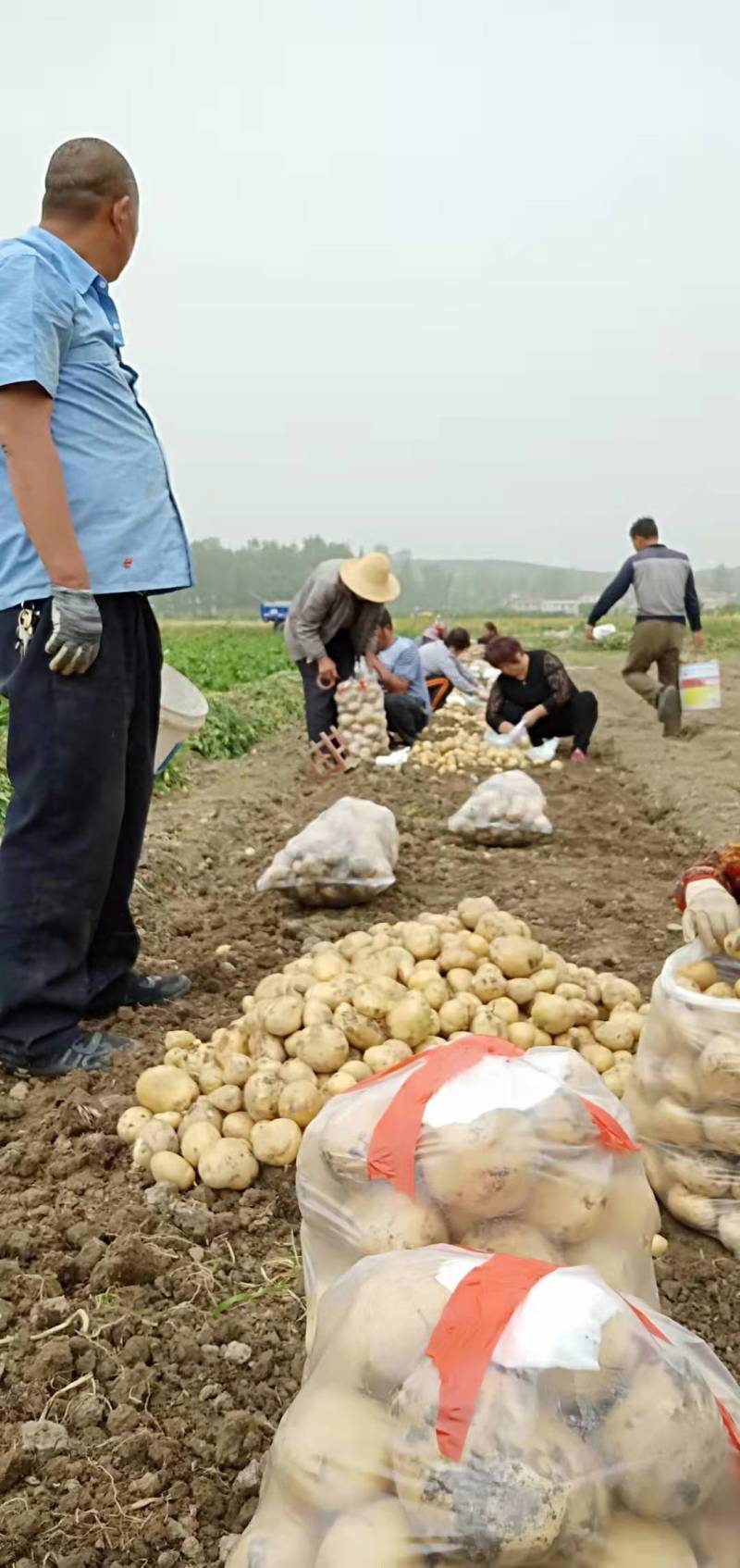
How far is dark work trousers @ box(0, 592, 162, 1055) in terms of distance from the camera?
3006 mm

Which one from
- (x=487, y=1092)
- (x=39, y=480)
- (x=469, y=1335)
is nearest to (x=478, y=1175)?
(x=487, y=1092)

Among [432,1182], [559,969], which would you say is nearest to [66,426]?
[559,969]

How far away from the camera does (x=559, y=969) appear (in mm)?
3283

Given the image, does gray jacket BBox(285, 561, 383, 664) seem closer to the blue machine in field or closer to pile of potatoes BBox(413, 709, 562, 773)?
pile of potatoes BBox(413, 709, 562, 773)

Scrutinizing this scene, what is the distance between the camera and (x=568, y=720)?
353 inches

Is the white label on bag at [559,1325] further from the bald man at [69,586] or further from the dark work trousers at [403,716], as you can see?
the dark work trousers at [403,716]

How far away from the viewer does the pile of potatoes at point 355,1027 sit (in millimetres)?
2678

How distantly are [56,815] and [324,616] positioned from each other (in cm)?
514

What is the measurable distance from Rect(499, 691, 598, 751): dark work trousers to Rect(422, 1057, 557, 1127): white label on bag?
7146 millimetres

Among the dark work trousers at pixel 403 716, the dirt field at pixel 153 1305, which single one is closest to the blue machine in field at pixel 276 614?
the dark work trousers at pixel 403 716

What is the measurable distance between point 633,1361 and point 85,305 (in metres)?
2.80

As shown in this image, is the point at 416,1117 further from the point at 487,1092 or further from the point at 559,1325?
the point at 559,1325

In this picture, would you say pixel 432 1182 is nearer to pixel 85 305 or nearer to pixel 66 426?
pixel 66 426

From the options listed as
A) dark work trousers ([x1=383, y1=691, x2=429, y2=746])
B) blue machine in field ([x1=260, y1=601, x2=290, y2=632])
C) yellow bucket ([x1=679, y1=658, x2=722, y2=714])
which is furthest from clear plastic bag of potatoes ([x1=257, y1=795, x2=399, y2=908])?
blue machine in field ([x1=260, y1=601, x2=290, y2=632])
